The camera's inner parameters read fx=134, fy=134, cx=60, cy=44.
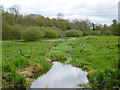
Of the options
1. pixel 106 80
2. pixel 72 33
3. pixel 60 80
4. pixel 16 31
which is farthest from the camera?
pixel 72 33

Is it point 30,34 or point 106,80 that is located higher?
point 30,34

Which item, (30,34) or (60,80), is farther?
Answer: (30,34)

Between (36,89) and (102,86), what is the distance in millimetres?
4749

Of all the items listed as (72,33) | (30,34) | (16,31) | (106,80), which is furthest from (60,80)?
(72,33)

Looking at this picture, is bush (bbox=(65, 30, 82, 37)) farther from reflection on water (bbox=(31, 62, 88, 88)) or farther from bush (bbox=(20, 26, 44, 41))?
reflection on water (bbox=(31, 62, 88, 88))

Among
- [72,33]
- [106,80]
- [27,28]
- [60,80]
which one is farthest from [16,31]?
[106,80]

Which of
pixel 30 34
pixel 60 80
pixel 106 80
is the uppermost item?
pixel 30 34

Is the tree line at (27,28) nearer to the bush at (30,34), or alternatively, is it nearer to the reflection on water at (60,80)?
the bush at (30,34)

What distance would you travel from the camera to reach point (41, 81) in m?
11.4

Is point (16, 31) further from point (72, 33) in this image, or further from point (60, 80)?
point (60, 80)

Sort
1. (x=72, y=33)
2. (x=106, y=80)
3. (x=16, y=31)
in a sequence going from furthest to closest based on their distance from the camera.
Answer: (x=72, y=33), (x=16, y=31), (x=106, y=80)

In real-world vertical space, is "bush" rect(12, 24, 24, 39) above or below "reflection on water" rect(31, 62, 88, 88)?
above

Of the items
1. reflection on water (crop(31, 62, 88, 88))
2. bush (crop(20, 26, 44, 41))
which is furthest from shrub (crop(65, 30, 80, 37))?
reflection on water (crop(31, 62, 88, 88))

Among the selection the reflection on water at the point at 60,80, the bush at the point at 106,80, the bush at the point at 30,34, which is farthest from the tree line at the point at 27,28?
the bush at the point at 106,80
